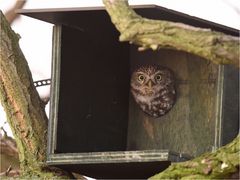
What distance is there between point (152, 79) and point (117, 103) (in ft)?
0.49

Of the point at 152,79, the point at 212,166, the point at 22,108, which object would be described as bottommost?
the point at 212,166

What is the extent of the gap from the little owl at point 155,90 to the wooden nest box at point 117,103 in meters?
0.03

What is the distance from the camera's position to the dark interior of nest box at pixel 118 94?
3.22 m

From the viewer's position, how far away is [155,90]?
359cm

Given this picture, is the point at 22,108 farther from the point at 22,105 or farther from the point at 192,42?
the point at 192,42

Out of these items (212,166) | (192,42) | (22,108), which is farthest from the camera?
(22,108)

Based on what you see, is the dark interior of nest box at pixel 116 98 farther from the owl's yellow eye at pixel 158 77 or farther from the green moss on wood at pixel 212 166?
the green moss on wood at pixel 212 166

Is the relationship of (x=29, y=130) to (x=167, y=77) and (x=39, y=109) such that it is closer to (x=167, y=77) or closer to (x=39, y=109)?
(x=39, y=109)

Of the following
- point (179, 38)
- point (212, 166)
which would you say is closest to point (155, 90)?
point (212, 166)

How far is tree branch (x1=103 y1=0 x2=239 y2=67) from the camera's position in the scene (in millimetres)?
2506

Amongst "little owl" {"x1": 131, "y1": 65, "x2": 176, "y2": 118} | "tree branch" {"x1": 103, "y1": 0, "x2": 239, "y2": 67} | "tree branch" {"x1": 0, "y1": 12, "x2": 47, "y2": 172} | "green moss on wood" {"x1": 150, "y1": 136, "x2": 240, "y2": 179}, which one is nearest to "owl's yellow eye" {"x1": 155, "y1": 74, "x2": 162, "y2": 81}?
"little owl" {"x1": 131, "y1": 65, "x2": 176, "y2": 118}

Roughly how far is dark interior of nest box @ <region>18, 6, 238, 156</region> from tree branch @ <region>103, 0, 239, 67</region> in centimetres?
47

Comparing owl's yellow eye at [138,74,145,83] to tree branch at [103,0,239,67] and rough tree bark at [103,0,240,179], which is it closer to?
rough tree bark at [103,0,240,179]

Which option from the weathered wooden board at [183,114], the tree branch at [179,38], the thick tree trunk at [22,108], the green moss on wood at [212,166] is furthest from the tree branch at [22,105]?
the tree branch at [179,38]
